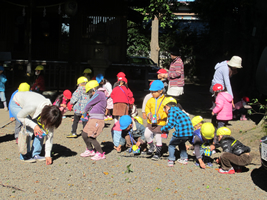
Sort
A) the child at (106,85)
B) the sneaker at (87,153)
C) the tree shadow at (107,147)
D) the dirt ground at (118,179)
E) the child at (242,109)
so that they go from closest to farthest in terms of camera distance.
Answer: the dirt ground at (118,179) < the sneaker at (87,153) < the tree shadow at (107,147) < the child at (106,85) < the child at (242,109)

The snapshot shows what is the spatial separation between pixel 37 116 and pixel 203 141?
299 centimetres

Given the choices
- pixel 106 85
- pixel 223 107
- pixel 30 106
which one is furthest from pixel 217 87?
pixel 30 106

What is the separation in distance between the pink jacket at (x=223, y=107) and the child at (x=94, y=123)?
2467 mm

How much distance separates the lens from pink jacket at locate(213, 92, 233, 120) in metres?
6.93

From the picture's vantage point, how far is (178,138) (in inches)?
224

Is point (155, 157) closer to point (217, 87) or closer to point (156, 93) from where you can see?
point (156, 93)

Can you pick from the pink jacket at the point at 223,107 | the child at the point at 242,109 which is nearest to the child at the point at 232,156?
the pink jacket at the point at 223,107

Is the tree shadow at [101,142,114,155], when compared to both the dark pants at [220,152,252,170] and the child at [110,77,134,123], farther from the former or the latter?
the dark pants at [220,152,252,170]

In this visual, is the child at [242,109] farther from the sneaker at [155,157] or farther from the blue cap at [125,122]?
the blue cap at [125,122]

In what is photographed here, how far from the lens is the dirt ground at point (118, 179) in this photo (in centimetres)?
461

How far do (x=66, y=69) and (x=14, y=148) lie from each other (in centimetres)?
897

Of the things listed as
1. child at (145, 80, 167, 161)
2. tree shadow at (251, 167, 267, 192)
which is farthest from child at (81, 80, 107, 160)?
tree shadow at (251, 167, 267, 192)

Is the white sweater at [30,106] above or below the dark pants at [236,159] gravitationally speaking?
above

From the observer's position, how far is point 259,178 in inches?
211
